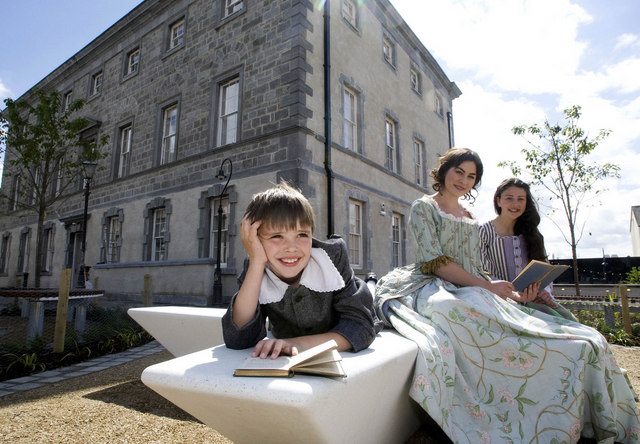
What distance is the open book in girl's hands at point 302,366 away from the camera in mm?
1120

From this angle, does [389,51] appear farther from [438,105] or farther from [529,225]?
[529,225]

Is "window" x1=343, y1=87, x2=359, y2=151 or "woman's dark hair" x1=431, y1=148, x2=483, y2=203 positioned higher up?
"window" x1=343, y1=87, x2=359, y2=151

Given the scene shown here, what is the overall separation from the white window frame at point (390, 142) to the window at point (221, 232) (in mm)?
6296

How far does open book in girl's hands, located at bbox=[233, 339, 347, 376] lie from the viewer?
1120mm

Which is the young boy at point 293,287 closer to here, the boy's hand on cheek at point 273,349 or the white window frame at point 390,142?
the boy's hand on cheek at point 273,349

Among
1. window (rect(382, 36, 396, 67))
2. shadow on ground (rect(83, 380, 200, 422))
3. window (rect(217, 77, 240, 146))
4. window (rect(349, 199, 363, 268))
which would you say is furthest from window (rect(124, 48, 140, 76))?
shadow on ground (rect(83, 380, 200, 422))

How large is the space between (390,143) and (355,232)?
4.56m

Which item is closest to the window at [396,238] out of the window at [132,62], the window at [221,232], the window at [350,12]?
the window at [221,232]

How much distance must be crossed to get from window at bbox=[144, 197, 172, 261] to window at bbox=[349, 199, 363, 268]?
5.81 meters

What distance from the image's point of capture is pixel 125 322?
6305mm

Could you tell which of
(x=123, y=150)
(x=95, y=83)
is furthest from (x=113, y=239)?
(x=95, y=83)

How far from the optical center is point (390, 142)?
14.2 meters

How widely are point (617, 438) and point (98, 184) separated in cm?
1650

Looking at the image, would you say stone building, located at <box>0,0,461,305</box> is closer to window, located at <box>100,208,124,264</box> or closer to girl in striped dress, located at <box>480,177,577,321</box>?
window, located at <box>100,208,124,264</box>
